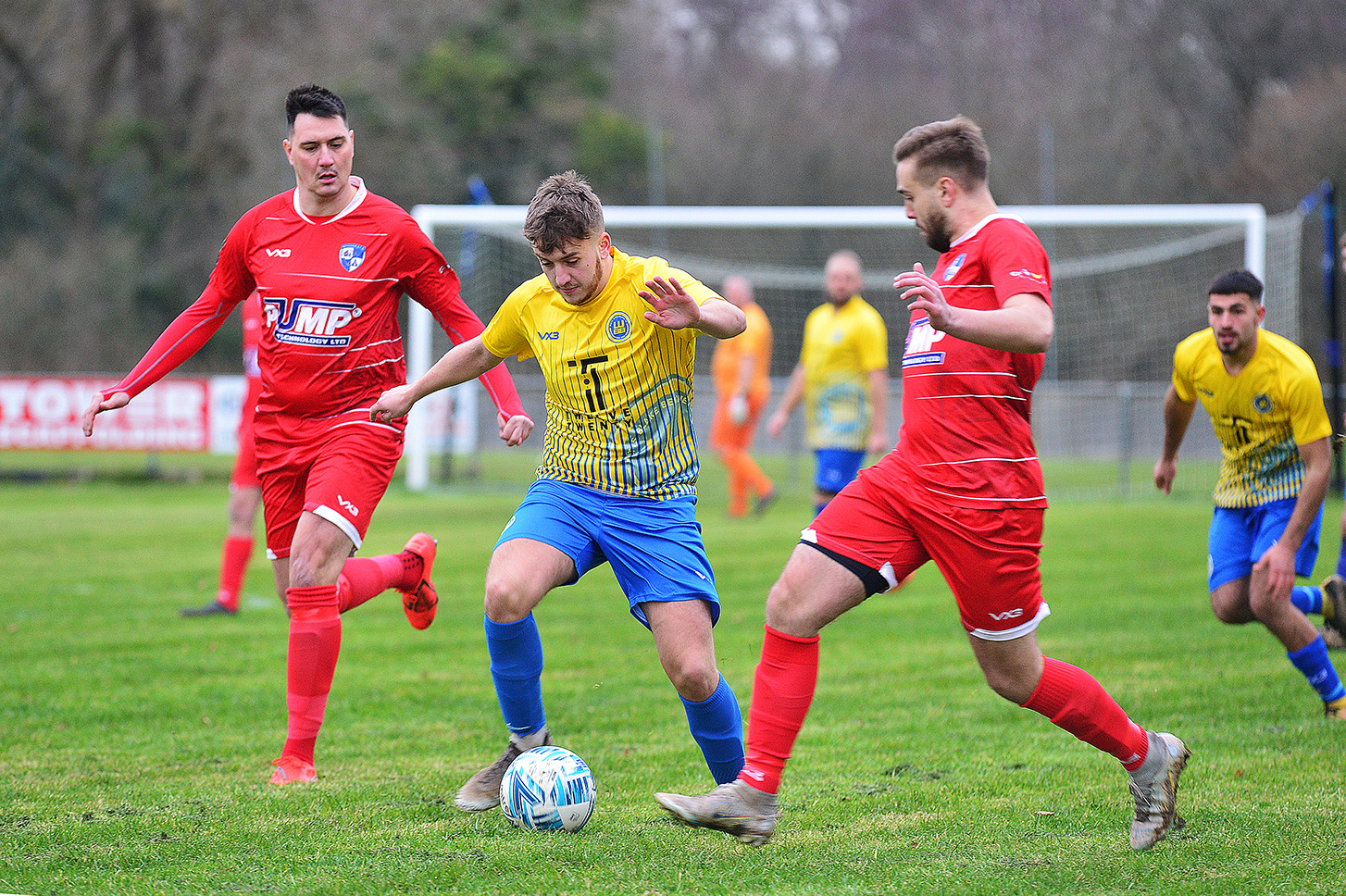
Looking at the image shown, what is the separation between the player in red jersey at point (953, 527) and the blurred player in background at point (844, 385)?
5539 mm

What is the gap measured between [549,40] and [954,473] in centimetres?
2966

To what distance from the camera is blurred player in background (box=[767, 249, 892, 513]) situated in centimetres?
933

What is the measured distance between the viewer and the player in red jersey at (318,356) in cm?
461

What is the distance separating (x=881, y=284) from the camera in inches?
849

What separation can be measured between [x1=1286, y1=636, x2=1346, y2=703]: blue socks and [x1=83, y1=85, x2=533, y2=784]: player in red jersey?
3.38m

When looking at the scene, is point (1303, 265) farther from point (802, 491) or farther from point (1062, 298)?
point (802, 491)

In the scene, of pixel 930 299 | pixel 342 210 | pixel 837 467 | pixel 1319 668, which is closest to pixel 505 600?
pixel 930 299

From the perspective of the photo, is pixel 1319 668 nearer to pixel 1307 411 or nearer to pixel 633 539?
pixel 1307 411

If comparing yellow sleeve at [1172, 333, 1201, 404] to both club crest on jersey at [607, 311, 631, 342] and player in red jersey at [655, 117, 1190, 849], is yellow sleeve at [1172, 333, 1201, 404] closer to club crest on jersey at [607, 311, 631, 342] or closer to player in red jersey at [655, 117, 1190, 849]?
player in red jersey at [655, 117, 1190, 849]

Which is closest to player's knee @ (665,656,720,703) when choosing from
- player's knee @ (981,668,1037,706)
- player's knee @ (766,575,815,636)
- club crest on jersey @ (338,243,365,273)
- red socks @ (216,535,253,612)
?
player's knee @ (766,575,815,636)

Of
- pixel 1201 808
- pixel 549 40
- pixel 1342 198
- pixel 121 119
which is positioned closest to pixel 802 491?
pixel 1342 198

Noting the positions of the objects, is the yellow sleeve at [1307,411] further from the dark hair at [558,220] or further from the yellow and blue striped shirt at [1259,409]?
the dark hair at [558,220]

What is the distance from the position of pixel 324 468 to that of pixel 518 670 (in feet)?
3.79

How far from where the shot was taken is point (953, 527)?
11.8 ft
